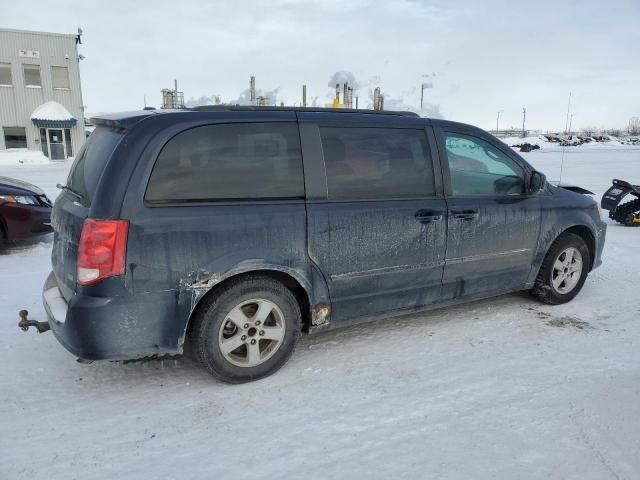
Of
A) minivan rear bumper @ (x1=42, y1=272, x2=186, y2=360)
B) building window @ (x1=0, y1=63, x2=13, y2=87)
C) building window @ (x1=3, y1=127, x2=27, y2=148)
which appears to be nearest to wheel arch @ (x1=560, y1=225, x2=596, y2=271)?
minivan rear bumper @ (x1=42, y1=272, x2=186, y2=360)

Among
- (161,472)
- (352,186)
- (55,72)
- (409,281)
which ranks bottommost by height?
(161,472)

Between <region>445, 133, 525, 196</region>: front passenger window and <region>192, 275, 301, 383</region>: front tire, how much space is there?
173 centimetres

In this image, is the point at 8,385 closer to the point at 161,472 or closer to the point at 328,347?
the point at 161,472

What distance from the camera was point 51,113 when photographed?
29.0 meters

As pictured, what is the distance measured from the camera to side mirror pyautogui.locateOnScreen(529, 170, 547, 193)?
4398 mm

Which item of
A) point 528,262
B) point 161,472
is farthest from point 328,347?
point 528,262

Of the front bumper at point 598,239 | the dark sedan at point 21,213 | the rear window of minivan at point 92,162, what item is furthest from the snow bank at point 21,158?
the front bumper at point 598,239

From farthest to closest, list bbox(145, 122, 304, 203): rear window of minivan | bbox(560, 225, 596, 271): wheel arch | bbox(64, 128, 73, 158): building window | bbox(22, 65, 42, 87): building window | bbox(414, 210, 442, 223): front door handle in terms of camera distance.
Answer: bbox(64, 128, 73, 158): building window
bbox(22, 65, 42, 87): building window
bbox(560, 225, 596, 271): wheel arch
bbox(414, 210, 442, 223): front door handle
bbox(145, 122, 304, 203): rear window of minivan

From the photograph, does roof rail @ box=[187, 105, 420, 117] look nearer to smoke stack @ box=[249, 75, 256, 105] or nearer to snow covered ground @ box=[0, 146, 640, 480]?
snow covered ground @ box=[0, 146, 640, 480]

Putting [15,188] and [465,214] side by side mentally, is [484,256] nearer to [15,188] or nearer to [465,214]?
[465,214]

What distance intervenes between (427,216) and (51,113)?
30.8 metres

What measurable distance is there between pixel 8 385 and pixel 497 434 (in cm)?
310

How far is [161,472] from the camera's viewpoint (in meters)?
2.53

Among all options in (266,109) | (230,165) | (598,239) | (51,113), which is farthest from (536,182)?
(51,113)
